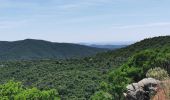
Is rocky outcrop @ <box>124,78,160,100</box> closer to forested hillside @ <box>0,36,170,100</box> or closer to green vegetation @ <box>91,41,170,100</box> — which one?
forested hillside @ <box>0,36,170,100</box>

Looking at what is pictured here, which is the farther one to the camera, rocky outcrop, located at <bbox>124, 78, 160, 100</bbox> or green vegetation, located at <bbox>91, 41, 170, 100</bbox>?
green vegetation, located at <bbox>91, 41, 170, 100</bbox>

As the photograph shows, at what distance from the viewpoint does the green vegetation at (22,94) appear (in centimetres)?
6538

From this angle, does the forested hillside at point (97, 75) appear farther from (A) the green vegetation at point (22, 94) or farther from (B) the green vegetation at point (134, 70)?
(A) the green vegetation at point (22, 94)

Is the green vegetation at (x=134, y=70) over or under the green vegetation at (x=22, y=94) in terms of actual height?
over

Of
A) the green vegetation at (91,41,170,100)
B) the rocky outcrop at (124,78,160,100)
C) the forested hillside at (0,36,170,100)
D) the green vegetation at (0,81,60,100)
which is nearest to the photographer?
the rocky outcrop at (124,78,160,100)

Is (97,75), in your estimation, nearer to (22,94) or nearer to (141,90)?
(22,94)

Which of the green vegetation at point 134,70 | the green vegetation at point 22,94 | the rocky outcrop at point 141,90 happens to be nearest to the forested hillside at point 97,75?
the green vegetation at point 134,70

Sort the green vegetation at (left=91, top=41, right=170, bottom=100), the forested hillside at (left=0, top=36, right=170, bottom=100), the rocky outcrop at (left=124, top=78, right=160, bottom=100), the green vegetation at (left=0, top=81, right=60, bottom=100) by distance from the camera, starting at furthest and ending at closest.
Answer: the forested hillside at (left=0, top=36, right=170, bottom=100), the green vegetation at (left=0, top=81, right=60, bottom=100), the green vegetation at (left=91, top=41, right=170, bottom=100), the rocky outcrop at (left=124, top=78, right=160, bottom=100)

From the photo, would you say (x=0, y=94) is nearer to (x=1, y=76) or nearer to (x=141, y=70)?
(x=141, y=70)

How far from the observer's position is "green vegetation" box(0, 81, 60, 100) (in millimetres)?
65375

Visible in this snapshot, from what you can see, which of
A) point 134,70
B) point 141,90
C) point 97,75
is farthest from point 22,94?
point 97,75

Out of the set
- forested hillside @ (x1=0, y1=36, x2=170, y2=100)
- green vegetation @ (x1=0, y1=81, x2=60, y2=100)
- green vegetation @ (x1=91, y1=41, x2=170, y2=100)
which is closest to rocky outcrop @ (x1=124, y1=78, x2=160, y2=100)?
forested hillside @ (x1=0, y1=36, x2=170, y2=100)

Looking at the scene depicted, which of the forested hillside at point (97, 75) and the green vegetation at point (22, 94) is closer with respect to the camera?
the green vegetation at point (22, 94)

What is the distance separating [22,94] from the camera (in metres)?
64.7
